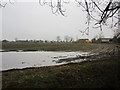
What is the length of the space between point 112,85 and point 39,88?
141 inches

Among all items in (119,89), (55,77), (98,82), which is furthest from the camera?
(55,77)

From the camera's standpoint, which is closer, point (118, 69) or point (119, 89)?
point (119, 89)

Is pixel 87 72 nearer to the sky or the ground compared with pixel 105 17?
nearer to the ground

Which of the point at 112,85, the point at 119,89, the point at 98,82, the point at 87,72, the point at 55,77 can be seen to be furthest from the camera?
the point at 87,72

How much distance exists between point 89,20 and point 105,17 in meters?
0.87

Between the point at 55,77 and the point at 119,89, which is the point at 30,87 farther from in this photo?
the point at 119,89

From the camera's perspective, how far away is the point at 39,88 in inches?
332

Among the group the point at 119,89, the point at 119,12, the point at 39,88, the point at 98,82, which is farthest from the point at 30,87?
the point at 119,12

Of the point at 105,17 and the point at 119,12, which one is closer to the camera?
the point at 105,17

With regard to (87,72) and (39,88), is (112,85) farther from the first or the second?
(39,88)

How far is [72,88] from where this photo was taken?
8.52 m

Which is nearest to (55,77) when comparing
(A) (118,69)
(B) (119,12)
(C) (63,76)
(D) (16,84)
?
(C) (63,76)

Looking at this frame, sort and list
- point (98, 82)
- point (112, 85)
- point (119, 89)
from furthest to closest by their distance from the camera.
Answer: point (98, 82), point (112, 85), point (119, 89)

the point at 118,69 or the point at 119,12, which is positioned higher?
the point at 119,12
